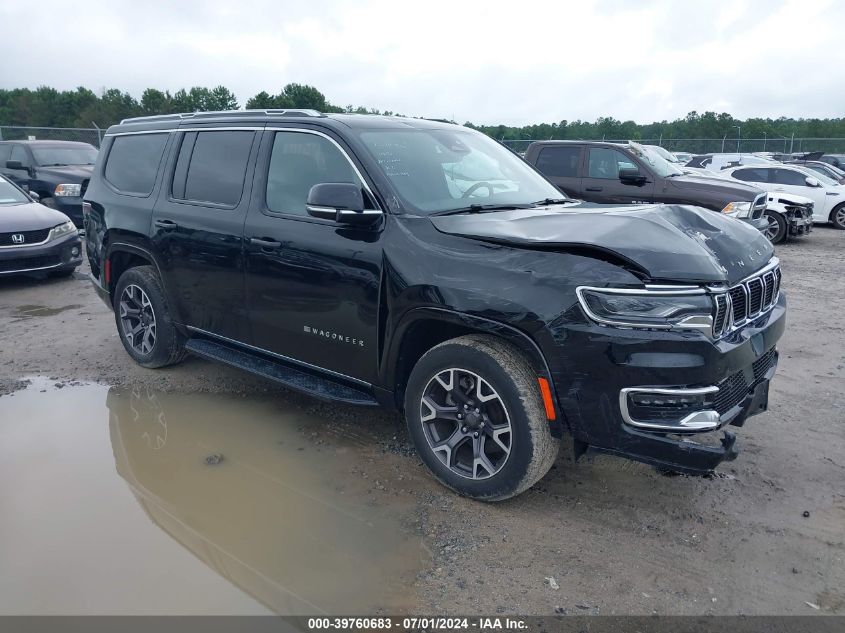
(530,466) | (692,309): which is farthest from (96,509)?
(692,309)

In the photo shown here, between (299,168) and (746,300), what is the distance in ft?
8.89

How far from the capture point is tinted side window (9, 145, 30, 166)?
13133mm

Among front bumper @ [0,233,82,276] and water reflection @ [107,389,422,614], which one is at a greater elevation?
front bumper @ [0,233,82,276]

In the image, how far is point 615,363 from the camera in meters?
2.95

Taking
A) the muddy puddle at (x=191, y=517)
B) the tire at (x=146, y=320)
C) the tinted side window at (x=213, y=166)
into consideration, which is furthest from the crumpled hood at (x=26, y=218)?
the tinted side window at (x=213, y=166)

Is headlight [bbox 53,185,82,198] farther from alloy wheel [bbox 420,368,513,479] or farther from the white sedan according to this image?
the white sedan

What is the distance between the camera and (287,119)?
430cm

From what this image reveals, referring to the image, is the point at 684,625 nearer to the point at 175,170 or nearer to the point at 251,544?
the point at 251,544

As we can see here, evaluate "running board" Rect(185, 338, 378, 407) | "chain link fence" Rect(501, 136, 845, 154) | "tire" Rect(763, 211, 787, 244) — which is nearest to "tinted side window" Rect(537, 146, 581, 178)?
"tire" Rect(763, 211, 787, 244)

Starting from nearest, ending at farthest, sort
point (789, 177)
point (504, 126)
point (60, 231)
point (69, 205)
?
point (60, 231)
point (69, 205)
point (789, 177)
point (504, 126)

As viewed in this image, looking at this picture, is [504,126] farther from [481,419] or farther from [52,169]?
[481,419]

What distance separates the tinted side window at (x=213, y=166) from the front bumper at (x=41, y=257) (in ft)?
15.7

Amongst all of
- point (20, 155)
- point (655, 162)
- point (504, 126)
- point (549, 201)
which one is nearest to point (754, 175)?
point (655, 162)

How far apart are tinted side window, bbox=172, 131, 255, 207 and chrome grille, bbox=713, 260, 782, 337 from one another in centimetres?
306
